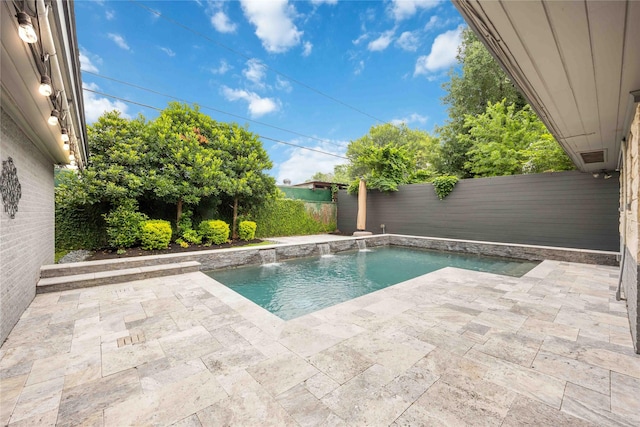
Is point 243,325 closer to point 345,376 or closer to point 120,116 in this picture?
point 345,376

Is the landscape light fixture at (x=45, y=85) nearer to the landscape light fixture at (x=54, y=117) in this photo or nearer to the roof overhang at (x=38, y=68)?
the roof overhang at (x=38, y=68)

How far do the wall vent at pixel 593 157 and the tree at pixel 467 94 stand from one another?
684 centimetres

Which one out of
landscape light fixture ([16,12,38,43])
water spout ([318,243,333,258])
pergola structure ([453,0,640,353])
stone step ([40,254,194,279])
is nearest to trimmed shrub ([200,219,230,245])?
stone step ([40,254,194,279])

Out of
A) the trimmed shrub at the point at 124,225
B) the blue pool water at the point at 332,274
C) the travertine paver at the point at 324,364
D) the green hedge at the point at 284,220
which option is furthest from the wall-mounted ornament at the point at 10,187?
the green hedge at the point at 284,220

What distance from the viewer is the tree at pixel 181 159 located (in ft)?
21.4

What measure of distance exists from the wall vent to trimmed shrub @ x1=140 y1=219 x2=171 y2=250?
29.0ft

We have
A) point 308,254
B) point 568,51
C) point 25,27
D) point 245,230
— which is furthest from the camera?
point 245,230

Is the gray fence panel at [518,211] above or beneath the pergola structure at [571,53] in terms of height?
beneath

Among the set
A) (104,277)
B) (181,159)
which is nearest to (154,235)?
(181,159)

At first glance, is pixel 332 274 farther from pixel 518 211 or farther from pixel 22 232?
pixel 518 211

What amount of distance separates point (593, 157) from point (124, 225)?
992 centimetres

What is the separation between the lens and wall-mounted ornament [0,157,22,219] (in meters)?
2.46

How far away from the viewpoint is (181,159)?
6.76m

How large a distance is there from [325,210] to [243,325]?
10.0m
